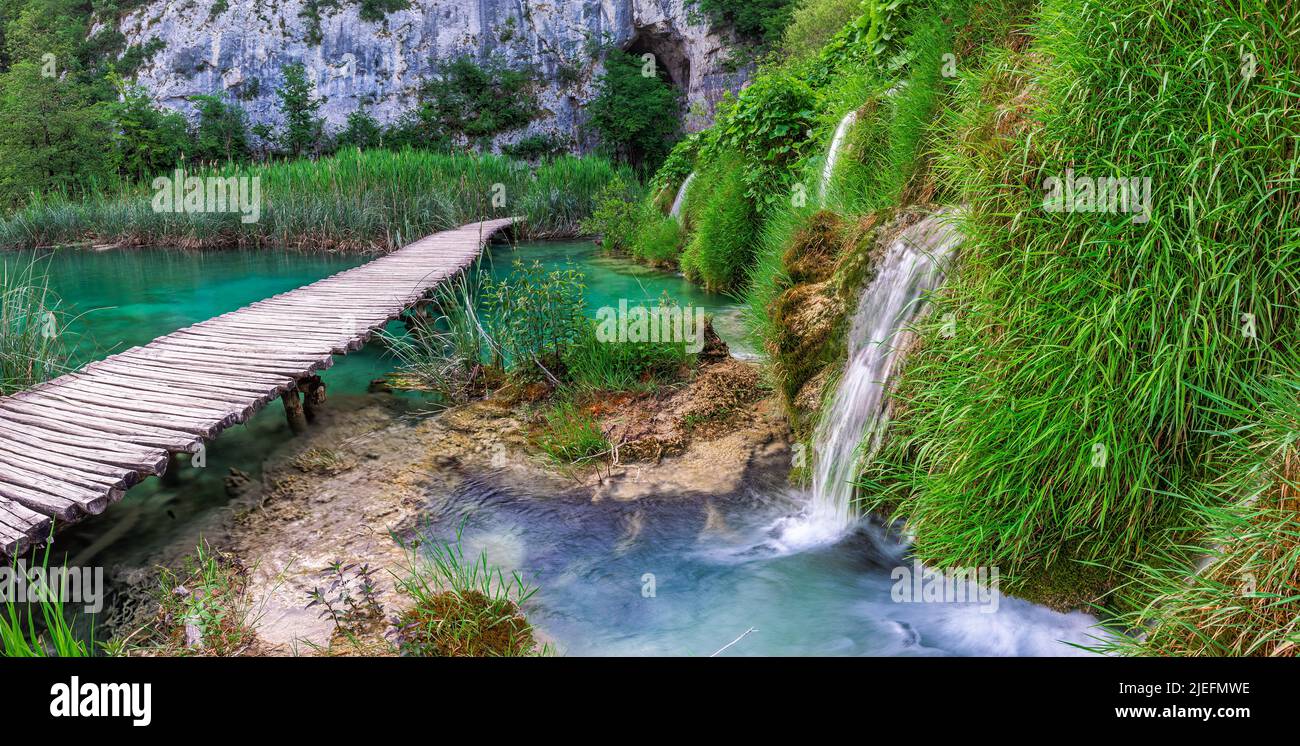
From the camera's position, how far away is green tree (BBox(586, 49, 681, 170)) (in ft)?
80.4

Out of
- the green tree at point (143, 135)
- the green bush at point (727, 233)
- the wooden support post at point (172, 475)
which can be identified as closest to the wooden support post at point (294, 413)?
the wooden support post at point (172, 475)

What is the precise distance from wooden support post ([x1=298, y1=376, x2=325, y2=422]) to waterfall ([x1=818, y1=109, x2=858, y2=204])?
451cm

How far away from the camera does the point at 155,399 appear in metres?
5.37

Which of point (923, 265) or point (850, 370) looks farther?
point (850, 370)

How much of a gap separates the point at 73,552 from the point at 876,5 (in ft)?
23.4

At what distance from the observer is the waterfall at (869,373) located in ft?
14.1

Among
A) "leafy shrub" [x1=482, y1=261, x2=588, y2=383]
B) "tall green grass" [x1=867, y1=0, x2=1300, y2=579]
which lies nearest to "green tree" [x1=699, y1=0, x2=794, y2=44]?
"leafy shrub" [x1=482, y1=261, x2=588, y2=383]

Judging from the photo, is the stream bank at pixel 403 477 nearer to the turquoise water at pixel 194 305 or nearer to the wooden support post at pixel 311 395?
the wooden support post at pixel 311 395

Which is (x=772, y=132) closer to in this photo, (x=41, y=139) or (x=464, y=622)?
(x=464, y=622)

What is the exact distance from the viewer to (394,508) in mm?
4816

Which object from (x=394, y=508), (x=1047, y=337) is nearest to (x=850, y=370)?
(x=1047, y=337)

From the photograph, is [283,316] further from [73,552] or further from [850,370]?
[850,370]

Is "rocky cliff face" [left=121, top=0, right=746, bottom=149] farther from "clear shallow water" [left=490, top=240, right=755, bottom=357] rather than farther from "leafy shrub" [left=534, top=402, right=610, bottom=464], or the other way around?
"leafy shrub" [left=534, top=402, right=610, bottom=464]

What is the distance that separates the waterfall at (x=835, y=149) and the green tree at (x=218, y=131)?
22.2 meters
